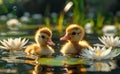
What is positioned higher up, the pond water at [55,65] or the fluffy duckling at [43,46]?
the fluffy duckling at [43,46]

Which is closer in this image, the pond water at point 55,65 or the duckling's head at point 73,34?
the pond water at point 55,65

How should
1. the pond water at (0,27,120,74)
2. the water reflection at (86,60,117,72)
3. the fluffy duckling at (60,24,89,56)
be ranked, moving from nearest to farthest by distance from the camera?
the pond water at (0,27,120,74)
the water reflection at (86,60,117,72)
the fluffy duckling at (60,24,89,56)

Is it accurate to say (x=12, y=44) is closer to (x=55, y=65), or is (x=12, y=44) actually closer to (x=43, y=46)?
(x=43, y=46)

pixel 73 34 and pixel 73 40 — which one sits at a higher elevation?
pixel 73 34

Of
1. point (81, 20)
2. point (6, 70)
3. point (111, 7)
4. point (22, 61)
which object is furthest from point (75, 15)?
point (111, 7)

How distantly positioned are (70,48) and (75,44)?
0.15 metres

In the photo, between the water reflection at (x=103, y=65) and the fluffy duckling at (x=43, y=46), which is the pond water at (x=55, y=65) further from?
the fluffy duckling at (x=43, y=46)

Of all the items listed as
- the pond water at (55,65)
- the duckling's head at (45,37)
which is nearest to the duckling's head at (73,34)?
the duckling's head at (45,37)

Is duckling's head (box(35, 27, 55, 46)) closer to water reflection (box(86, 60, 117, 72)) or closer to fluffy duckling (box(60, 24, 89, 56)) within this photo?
fluffy duckling (box(60, 24, 89, 56))

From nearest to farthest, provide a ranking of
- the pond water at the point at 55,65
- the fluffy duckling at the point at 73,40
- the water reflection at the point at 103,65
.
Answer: the pond water at the point at 55,65, the water reflection at the point at 103,65, the fluffy duckling at the point at 73,40

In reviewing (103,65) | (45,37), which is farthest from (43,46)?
(103,65)

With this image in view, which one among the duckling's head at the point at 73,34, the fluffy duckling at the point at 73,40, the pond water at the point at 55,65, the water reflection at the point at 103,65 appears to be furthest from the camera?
the duckling's head at the point at 73,34

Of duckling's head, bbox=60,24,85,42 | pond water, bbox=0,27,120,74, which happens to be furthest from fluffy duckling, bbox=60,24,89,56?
pond water, bbox=0,27,120,74

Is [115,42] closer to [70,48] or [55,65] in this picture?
[70,48]
